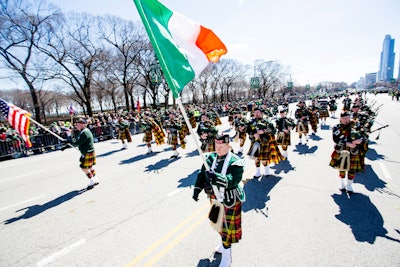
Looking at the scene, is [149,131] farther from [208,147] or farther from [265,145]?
[265,145]

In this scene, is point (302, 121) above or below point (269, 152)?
above

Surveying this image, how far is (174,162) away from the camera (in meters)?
8.59

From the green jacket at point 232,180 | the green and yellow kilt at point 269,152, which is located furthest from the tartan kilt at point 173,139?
the green jacket at point 232,180

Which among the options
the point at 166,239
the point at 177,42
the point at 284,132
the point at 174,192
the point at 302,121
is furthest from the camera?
the point at 302,121

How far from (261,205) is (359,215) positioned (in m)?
1.83

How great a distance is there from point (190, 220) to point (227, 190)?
176 centimetres

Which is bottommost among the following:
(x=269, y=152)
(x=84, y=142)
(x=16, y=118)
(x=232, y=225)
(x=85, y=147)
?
(x=232, y=225)

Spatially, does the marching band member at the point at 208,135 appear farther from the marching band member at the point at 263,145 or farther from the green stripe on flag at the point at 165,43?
the green stripe on flag at the point at 165,43

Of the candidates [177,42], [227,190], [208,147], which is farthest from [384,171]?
[177,42]

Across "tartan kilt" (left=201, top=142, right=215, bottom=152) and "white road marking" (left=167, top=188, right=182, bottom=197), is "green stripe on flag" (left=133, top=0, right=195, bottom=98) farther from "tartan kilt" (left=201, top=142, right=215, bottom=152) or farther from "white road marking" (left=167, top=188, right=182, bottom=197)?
"tartan kilt" (left=201, top=142, right=215, bottom=152)

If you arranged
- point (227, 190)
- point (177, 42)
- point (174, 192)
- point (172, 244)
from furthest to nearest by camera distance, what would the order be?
1. point (174, 192)
2. point (172, 244)
3. point (177, 42)
4. point (227, 190)

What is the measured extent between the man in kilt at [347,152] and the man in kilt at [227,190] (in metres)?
3.41

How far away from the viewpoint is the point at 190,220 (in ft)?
14.0

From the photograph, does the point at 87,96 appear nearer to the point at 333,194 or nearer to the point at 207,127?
the point at 207,127
